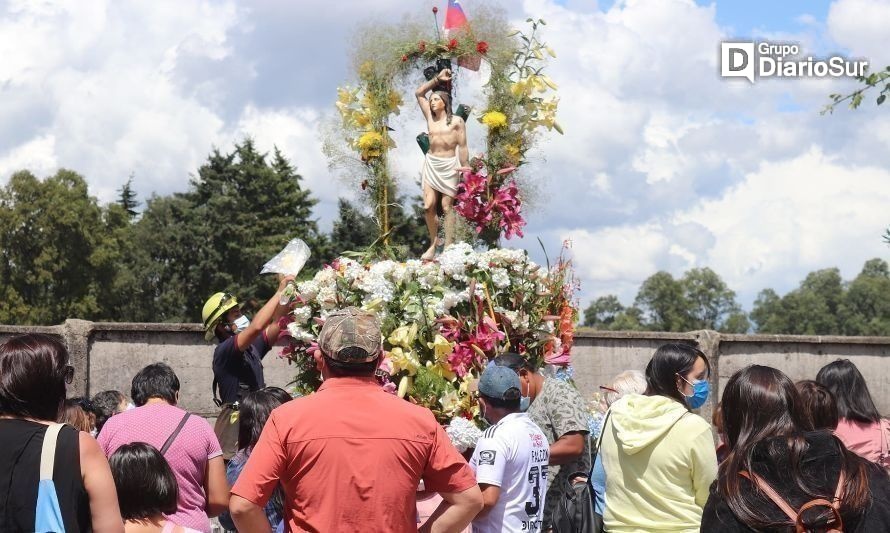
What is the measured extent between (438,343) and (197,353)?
215 inches

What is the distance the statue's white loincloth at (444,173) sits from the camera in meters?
7.75

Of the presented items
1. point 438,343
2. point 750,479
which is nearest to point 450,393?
point 438,343

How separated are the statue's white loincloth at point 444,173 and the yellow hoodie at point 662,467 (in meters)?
3.78

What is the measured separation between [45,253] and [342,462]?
3970 centimetres

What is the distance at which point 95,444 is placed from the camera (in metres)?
3.17

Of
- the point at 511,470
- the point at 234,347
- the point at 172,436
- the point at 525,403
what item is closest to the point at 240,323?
the point at 234,347

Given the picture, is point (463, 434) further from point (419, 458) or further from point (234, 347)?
point (419, 458)

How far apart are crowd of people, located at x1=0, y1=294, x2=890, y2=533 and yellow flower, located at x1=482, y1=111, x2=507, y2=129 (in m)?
2.98

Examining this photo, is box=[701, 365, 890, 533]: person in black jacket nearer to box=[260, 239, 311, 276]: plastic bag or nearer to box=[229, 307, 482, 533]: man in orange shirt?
box=[229, 307, 482, 533]: man in orange shirt

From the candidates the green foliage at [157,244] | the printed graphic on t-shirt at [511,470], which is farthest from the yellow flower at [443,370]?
the green foliage at [157,244]

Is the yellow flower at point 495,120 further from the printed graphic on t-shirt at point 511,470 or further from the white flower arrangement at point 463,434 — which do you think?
the printed graphic on t-shirt at point 511,470

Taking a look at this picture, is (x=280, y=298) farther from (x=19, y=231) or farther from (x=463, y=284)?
(x=19, y=231)

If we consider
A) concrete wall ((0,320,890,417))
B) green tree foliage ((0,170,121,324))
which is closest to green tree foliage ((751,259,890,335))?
green tree foliage ((0,170,121,324))

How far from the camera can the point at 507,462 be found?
4.36 m
